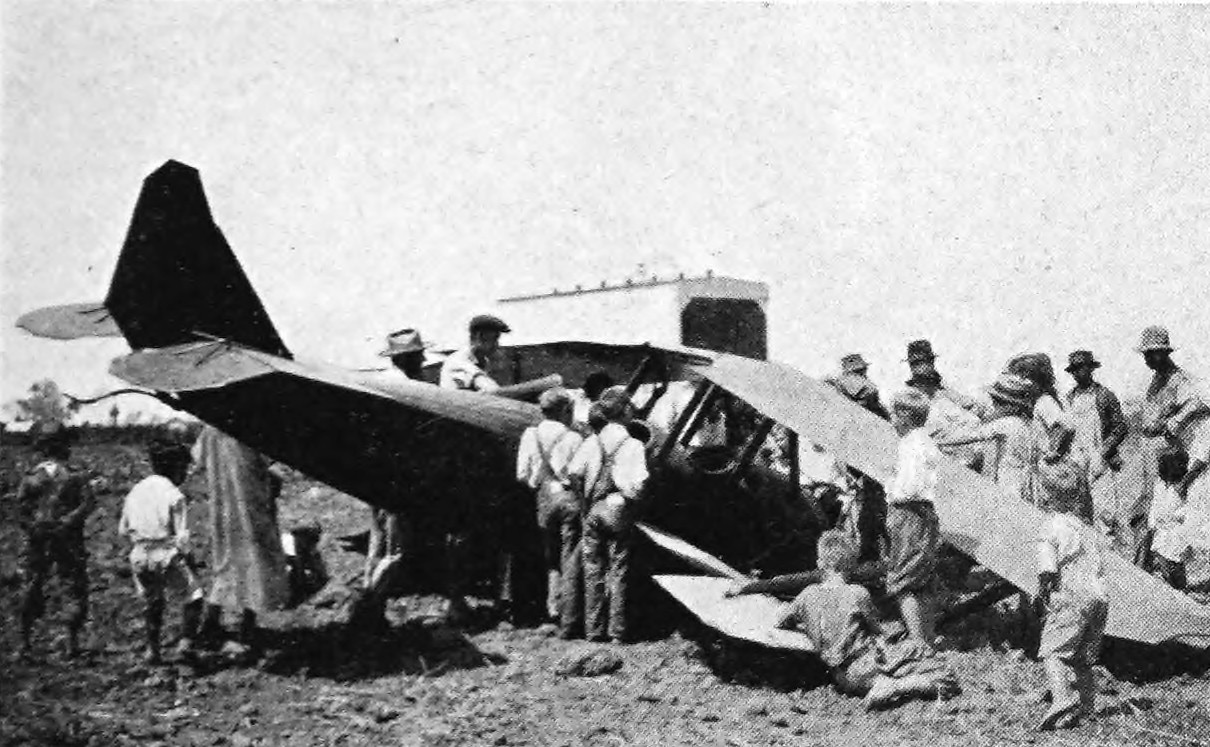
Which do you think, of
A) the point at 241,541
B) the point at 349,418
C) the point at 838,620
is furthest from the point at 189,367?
the point at 838,620

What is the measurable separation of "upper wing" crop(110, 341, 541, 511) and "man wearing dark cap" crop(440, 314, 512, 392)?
0.54 meters

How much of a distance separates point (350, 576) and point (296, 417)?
12.6 ft

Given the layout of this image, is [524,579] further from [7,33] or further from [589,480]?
[7,33]

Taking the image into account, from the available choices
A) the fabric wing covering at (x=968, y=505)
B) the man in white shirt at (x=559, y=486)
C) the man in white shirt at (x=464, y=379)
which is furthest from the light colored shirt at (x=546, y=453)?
the fabric wing covering at (x=968, y=505)

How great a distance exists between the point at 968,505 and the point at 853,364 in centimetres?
325

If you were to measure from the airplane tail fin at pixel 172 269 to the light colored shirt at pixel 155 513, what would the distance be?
120 centimetres

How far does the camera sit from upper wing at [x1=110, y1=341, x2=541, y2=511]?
6.38 metres

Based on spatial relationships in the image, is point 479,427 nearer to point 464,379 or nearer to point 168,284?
point 464,379

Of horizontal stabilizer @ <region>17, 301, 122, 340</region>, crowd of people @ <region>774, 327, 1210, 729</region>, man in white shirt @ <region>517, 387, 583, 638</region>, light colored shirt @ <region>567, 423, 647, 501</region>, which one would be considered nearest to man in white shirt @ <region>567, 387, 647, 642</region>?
light colored shirt @ <region>567, 423, 647, 501</region>

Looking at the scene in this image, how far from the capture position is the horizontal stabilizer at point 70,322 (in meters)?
6.97

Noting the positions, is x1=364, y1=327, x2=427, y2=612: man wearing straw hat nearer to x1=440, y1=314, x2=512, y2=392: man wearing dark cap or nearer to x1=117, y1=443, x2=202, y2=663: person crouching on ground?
x1=440, y1=314, x2=512, y2=392: man wearing dark cap

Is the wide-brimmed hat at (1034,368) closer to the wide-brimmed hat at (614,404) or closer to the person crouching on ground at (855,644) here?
the person crouching on ground at (855,644)

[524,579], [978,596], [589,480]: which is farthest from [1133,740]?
[524,579]

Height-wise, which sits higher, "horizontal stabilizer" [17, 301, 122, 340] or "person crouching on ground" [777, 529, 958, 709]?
"horizontal stabilizer" [17, 301, 122, 340]
